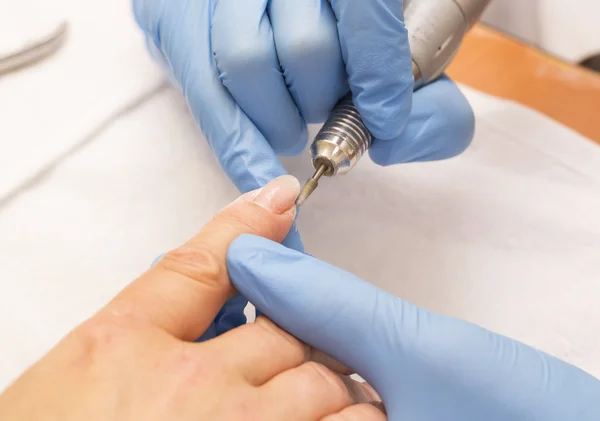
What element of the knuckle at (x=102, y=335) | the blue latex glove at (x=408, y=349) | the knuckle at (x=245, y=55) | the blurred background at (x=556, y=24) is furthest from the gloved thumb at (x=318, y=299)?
the blurred background at (x=556, y=24)

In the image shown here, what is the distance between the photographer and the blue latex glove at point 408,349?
45 centimetres

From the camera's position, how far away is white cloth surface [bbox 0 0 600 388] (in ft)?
2.13

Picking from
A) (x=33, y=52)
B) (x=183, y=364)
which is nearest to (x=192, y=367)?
(x=183, y=364)

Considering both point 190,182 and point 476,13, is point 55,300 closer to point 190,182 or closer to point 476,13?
point 190,182

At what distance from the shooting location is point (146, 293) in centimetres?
45

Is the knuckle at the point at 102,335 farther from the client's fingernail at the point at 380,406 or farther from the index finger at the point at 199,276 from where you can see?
the client's fingernail at the point at 380,406

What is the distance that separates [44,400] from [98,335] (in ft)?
0.19

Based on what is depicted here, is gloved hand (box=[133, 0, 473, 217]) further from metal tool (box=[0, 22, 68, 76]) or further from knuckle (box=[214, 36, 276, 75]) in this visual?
metal tool (box=[0, 22, 68, 76])

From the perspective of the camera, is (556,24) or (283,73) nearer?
(283,73)

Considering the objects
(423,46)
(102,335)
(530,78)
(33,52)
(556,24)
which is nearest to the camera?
(102,335)

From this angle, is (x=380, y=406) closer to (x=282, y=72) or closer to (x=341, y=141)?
(x=341, y=141)

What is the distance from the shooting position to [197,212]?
2.36 feet

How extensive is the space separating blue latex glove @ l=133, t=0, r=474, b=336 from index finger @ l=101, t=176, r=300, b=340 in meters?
0.08

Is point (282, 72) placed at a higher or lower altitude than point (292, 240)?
higher
